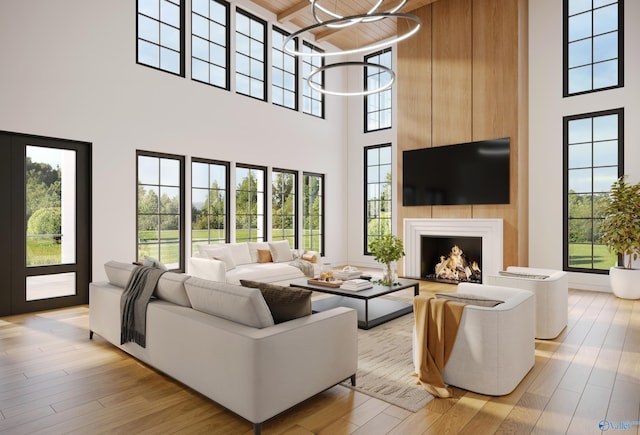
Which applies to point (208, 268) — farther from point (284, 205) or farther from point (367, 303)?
point (284, 205)

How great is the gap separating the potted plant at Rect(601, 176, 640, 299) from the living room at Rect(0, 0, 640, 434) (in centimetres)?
50

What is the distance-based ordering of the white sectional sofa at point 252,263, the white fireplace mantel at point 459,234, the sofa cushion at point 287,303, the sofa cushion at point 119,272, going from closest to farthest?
the sofa cushion at point 287,303 < the sofa cushion at point 119,272 < the white sectional sofa at point 252,263 < the white fireplace mantel at point 459,234

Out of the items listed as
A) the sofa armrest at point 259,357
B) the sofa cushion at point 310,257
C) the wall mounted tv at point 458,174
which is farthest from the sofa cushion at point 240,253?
the sofa armrest at point 259,357

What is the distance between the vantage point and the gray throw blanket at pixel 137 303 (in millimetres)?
3191

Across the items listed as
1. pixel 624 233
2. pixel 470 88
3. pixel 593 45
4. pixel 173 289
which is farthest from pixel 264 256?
pixel 593 45

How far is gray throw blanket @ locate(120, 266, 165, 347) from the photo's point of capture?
10.5ft

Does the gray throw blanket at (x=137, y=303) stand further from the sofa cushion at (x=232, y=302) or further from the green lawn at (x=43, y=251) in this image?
the green lawn at (x=43, y=251)

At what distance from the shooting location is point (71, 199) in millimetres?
5469

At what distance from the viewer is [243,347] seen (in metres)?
2.26

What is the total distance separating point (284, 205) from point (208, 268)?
3114 millimetres

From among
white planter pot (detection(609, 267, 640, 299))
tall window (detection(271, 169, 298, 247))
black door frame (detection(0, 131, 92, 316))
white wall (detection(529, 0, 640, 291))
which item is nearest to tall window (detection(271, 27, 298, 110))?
tall window (detection(271, 169, 298, 247))

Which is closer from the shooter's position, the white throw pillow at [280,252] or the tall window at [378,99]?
the white throw pillow at [280,252]

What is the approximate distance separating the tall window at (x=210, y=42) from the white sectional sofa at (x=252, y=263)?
300cm

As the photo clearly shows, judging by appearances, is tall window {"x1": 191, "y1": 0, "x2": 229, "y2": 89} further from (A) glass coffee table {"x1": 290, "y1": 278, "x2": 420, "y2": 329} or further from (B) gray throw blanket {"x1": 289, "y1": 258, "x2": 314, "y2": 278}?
(A) glass coffee table {"x1": 290, "y1": 278, "x2": 420, "y2": 329}
